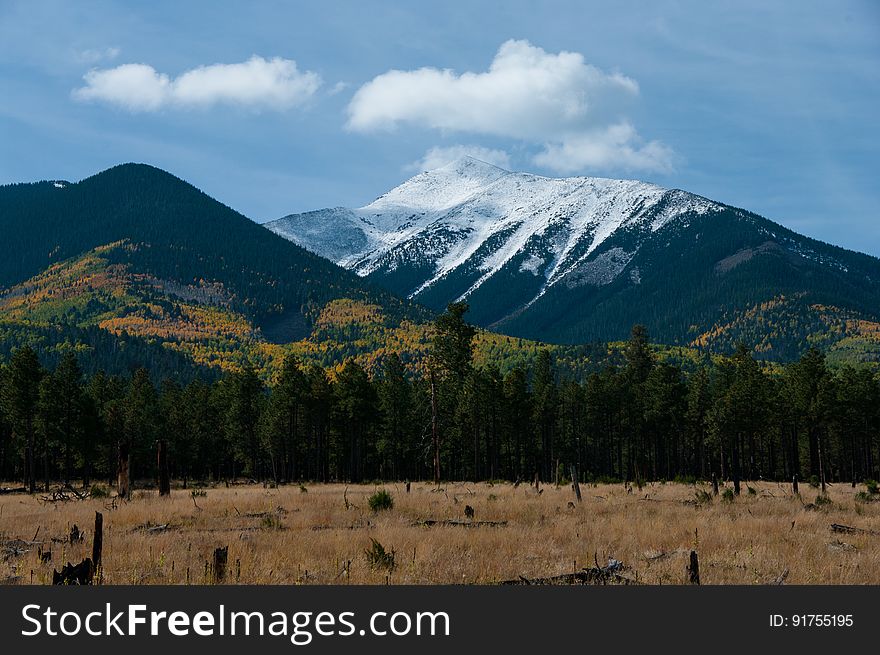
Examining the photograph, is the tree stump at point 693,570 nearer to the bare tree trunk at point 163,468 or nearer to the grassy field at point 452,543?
the grassy field at point 452,543

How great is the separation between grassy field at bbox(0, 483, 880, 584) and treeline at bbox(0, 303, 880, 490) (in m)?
38.5

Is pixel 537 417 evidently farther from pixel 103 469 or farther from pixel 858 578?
pixel 858 578

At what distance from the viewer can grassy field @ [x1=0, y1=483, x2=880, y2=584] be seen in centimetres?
1304

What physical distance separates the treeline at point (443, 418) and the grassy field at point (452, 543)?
3851cm

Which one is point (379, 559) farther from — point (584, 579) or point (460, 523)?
point (460, 523)

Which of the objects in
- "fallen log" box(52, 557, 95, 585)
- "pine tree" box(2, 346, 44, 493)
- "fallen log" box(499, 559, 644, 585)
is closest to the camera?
"fallen log" box(52, 557, 95, 585)

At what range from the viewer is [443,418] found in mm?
79188

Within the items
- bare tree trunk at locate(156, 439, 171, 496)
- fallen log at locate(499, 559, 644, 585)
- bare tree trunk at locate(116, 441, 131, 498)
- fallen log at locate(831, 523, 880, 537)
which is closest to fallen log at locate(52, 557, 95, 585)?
fallen log at locate(499, 559, 644, 585)

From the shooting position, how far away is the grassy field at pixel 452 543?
13039mm

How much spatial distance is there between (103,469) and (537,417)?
50519 millimetres

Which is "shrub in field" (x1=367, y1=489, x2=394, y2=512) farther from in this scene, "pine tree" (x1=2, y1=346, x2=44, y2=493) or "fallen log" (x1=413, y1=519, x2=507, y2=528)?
"pine tree" (x1=2, y1=346, x2=44, y2=493)

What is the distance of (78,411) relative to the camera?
67625mm

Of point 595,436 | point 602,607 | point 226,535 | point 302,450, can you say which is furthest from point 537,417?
point 602,607

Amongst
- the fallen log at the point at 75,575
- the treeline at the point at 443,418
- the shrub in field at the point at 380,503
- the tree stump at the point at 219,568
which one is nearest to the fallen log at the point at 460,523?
the shrub in field at the point at 380,503
